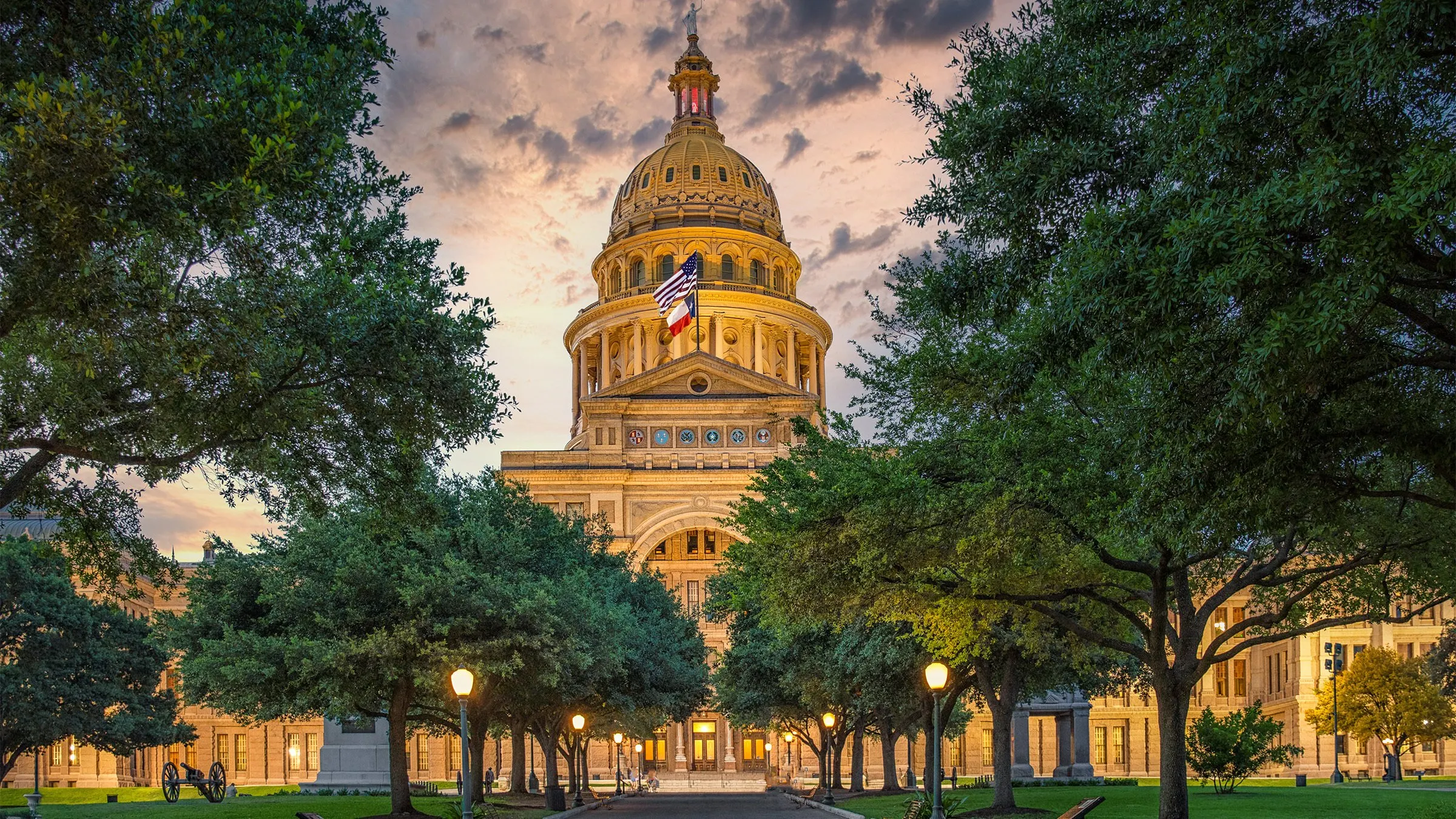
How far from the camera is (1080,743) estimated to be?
65.9 meters

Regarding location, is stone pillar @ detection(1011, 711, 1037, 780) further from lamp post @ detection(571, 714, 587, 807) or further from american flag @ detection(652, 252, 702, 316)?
american flag @ detection(652, 252, 702, 316)

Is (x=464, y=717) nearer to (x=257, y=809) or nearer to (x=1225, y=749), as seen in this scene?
(x=257, y=809)

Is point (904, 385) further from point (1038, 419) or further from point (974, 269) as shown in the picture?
A: point (974, 269)

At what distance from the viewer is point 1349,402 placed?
17.1m

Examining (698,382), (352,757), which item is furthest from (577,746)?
(698,382)

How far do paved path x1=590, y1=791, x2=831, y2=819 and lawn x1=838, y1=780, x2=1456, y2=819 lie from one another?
7.35 feet

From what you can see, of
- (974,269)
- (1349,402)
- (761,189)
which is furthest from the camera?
(761,189)

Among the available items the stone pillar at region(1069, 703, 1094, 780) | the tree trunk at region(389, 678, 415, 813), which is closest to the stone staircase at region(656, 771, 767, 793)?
the stone pillar at region(1069, 703, 1094, 780)

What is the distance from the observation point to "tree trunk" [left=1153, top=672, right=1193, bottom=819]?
24281 millimetres

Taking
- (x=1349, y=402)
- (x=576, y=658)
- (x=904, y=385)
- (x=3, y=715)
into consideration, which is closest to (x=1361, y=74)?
(x=1349, y=402)

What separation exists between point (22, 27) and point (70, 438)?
5.23 meters

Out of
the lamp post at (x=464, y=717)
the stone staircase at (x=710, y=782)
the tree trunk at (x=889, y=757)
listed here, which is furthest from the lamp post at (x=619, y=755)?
the lamp post at (x=464, y=717)

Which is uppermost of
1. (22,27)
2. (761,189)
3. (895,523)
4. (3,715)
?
(761,189)

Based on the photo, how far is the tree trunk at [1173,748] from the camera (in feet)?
79.7
